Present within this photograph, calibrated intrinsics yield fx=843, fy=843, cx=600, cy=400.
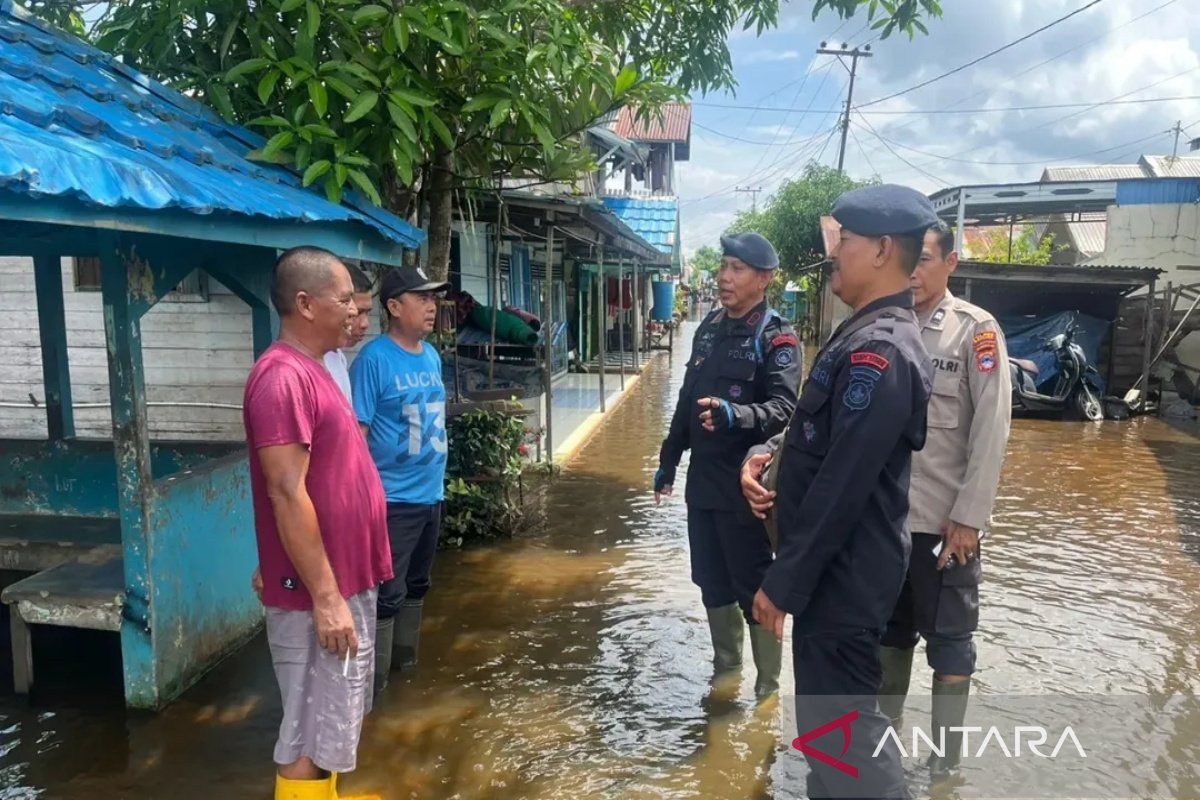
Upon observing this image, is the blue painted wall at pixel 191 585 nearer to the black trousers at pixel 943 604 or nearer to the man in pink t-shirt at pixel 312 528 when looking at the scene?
the man in pink t-shirt at pixel 312 528

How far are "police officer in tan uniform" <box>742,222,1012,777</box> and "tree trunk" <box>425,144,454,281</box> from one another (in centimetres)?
360

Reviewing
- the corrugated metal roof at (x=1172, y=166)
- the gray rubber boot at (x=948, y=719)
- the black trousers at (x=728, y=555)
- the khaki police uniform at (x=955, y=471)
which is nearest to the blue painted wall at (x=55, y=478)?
the black trousers at (x=728, y=555)

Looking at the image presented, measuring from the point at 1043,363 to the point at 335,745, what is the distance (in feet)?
42.4

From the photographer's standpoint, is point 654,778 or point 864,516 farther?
point 654,778

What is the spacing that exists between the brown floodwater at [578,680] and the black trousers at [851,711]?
A: 911 mm

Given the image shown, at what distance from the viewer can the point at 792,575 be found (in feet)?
7.23

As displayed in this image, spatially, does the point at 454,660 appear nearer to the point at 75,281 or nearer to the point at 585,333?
the point at 75,281

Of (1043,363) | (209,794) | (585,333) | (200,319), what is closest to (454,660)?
(209,794)

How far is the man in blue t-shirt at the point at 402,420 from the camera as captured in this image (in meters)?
3.44

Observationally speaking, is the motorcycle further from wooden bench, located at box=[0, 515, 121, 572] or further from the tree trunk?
wooden bench, located at box=[0, 515, 121, 572]

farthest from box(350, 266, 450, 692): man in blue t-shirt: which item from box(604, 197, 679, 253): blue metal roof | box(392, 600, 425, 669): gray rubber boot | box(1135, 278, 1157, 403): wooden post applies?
box(604, 197, 679, 253): blue metal roof

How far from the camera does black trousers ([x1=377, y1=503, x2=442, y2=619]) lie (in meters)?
3.52

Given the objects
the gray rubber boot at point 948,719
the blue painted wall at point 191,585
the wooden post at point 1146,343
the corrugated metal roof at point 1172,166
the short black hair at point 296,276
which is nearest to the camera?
the short black hair at point 296,276

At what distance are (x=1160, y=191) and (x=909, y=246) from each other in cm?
2016
